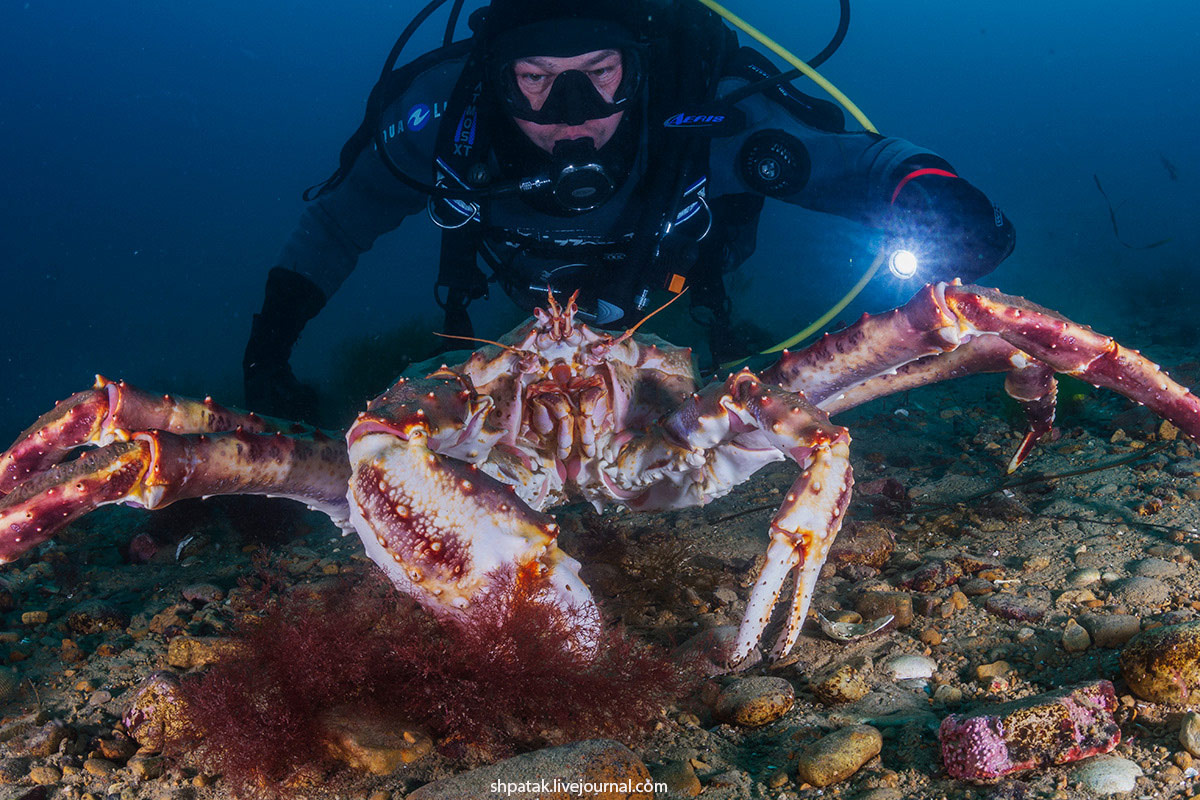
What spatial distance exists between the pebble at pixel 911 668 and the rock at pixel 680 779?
31.3 inches

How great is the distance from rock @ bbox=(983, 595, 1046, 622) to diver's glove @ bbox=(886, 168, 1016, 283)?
246 cm

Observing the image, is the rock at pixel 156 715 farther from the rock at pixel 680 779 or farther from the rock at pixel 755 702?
the rock at pixel 755 702

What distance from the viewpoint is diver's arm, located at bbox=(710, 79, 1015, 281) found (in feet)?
13.6

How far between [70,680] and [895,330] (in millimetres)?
3689

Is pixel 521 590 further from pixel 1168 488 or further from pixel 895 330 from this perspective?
pixel 1168 488

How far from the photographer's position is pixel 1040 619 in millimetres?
2373

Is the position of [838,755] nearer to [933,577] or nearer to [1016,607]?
[1016,607]

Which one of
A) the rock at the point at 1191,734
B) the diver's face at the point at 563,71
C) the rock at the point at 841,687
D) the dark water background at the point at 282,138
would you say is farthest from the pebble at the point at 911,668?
the dark water background at the point at 282,138

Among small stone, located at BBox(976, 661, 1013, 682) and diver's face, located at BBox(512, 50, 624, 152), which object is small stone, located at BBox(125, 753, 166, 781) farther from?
diver's face, located at BBox(512, 50, 624, 152)

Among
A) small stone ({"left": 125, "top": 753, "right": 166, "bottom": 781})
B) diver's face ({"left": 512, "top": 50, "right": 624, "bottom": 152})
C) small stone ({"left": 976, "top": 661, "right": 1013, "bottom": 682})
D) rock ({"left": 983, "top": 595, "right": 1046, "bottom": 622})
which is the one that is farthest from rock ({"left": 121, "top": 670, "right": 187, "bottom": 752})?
diver's face ({"left": 512, "top": 50, "right": 624, "bottom": 152})

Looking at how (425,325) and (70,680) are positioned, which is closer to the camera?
(70,680)

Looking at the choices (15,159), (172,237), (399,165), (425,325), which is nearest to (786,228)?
(425,325)

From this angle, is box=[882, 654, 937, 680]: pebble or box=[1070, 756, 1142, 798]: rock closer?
box=[1070, 756, 1142, 798]: rock

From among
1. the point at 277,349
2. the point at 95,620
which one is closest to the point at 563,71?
the point at 277,349
